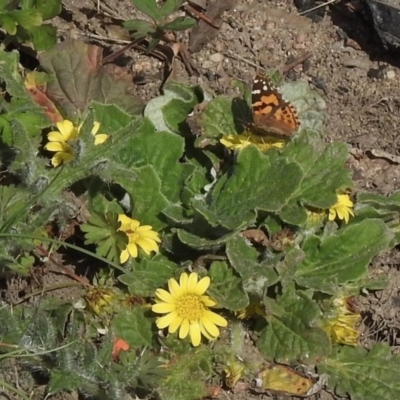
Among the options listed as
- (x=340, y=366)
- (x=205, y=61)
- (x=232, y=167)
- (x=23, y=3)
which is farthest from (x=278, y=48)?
(x=340, y=366)

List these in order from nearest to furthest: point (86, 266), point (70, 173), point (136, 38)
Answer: point (70, 173), point (86, 266), point (136, 38)

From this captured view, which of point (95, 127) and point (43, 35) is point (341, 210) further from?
point (43, 35)

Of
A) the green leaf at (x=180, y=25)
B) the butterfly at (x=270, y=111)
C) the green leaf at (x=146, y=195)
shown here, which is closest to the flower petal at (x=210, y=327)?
the green leaf at (x=146, y=195)

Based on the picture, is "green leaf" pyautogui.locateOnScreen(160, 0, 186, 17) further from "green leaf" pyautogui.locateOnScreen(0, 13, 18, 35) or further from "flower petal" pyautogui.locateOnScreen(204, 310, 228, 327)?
"flower petal" pyautogui.locateOnScreen(204, 310, 228, 327)

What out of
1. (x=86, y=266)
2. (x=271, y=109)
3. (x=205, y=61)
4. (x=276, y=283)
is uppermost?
(x=271, y=109)

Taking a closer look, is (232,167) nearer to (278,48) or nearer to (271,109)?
(271,109)
